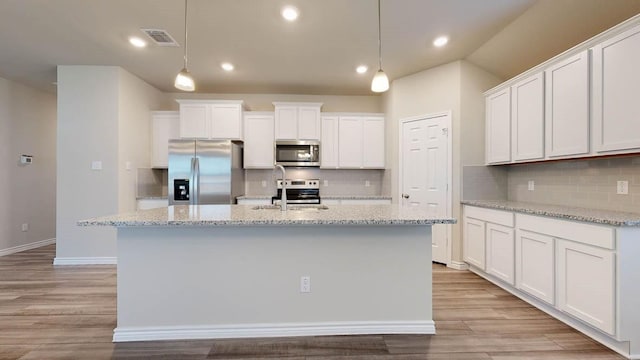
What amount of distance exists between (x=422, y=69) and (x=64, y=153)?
517 centimetres

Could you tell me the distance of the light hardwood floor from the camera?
2.07 metres

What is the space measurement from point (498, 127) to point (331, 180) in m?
2.70

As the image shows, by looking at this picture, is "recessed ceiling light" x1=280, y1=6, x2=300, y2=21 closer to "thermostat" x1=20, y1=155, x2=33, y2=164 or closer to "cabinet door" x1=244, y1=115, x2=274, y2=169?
"cabinet door" x1=244, y1=115, x2=274, y2=169

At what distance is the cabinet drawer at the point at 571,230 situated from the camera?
2080 mm

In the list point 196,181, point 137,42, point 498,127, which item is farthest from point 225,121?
point 498,127

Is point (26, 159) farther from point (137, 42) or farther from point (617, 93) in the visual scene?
point (617, 93)

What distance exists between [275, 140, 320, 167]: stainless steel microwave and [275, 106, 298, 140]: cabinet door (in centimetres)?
10

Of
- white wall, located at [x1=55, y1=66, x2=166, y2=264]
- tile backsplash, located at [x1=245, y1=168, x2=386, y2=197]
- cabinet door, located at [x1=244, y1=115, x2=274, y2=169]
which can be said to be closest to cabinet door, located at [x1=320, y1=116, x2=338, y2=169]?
tile backsplash, located at [x1=245, y1=168, x2=386, y2=197]

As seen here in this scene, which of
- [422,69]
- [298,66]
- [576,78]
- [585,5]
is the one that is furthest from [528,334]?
[298,66]

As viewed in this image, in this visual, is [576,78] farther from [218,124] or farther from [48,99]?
[48,99]

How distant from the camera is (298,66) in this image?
416 centimetres

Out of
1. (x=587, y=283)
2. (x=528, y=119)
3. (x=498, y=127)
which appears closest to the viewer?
(x=587, y=283)

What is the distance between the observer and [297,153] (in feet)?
16.2

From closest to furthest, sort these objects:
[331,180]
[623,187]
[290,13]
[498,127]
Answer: [623,187], [290,13], [498,127], [331,180]
